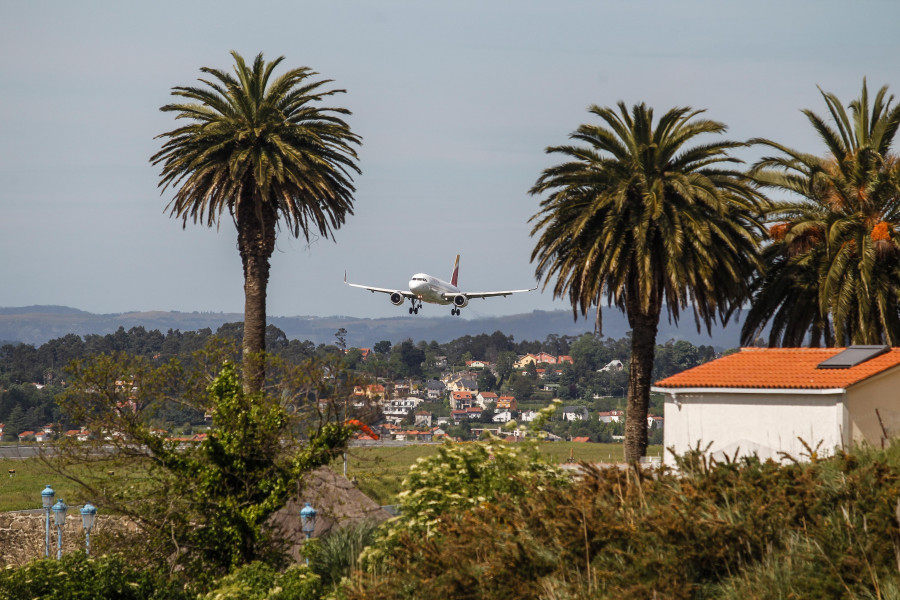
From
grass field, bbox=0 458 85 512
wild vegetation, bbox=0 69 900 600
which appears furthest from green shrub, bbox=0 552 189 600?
grass field, bbox=0 458 85 512

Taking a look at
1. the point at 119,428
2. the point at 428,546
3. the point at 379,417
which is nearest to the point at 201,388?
the point at 119,428

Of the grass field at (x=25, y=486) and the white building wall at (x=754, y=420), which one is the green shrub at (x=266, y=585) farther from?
the grass field at (x=25, y=486)

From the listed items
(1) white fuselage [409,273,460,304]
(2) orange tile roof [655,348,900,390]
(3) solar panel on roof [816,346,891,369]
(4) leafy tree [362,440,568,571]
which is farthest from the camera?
(1) white fuselage [409,273,460,304]

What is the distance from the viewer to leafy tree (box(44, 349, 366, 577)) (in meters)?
24.1

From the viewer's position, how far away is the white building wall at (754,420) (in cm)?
2973

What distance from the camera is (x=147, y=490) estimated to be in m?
25.8

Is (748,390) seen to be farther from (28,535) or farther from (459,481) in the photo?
(28,535)

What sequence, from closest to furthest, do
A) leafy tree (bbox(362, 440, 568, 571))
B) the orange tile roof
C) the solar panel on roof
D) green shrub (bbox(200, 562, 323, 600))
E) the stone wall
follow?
leafy tree (bbox(362, 440, 568, 571)) < green shrub (bbox(200, 562, 323, 600)) < the orange tile roof < the solar panel on roof < the stone wall

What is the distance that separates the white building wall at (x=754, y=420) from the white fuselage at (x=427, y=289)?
54.3m

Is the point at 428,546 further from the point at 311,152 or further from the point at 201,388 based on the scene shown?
the point at 311,152

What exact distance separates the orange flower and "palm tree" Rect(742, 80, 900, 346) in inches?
1.5

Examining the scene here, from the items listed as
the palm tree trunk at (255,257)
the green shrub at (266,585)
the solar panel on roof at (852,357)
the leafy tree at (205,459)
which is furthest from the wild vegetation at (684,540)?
the palm tree trunk at (255,257)

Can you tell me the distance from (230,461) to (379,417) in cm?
420

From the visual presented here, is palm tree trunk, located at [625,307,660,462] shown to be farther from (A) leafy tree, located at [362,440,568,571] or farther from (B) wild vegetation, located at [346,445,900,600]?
(B) wild vegetation, located at [346,445,900,600]
